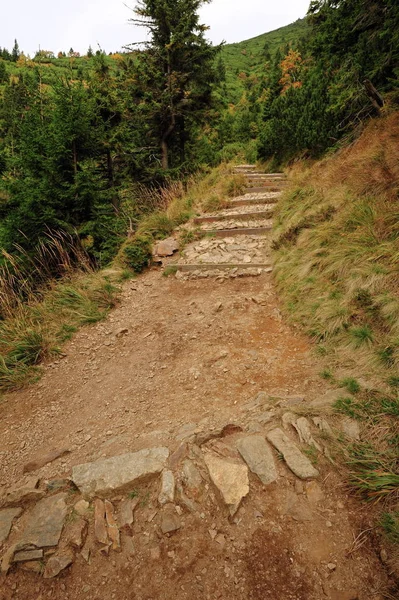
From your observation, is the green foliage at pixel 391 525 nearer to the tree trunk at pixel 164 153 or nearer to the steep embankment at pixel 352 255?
the steep embankment at pixel 352 255

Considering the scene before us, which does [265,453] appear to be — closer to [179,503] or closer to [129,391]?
[179,503]

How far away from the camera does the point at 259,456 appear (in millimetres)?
2230

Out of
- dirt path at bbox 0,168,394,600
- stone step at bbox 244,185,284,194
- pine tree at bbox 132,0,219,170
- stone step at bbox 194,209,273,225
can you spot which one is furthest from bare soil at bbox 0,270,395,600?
pine tree at bbox 132,0,219,170

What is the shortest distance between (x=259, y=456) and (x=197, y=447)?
1.68ft

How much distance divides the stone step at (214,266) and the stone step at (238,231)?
1.54 meters

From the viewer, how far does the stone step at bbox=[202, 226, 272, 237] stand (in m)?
7.29

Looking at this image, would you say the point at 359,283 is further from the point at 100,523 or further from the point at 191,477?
the point at 100,523

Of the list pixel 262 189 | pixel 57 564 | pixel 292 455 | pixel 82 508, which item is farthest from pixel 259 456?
pixel 262 189

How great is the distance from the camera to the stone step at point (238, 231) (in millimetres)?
7289

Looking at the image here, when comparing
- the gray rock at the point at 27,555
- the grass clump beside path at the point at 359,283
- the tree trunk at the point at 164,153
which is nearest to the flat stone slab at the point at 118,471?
the gray rock at the point at 27,555

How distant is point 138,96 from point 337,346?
45.2ft

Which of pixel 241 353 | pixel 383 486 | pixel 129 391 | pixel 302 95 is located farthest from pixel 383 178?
pixel 302 95

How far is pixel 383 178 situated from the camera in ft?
16.1

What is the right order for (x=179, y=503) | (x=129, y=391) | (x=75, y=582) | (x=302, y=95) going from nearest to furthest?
(x=75, y=582) → (x=179, y=503) → (x=129, y=391) → (x=302, y=95)
